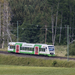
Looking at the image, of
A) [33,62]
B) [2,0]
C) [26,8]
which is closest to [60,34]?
[2,0]

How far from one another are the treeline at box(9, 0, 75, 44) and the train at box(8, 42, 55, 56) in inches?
806

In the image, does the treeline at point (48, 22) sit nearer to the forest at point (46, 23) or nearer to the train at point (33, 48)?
the forest at point (46, 23)

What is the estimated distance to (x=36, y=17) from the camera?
9175 cm

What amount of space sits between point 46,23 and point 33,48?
127 feet

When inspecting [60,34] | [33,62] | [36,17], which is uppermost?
[36,17]

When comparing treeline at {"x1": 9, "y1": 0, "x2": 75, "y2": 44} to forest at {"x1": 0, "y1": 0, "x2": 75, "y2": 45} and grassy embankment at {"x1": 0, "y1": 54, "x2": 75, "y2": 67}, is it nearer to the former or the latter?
forest at {"x1": 0, "y1": 0, "x2": 75, "y2": 45}

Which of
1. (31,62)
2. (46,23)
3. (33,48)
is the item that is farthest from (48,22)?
(31,62)

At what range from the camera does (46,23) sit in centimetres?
8962

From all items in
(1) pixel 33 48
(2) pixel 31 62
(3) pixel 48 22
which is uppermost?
(3) pixel 48 22

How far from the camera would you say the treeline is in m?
78.0

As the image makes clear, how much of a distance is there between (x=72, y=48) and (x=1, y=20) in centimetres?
3153

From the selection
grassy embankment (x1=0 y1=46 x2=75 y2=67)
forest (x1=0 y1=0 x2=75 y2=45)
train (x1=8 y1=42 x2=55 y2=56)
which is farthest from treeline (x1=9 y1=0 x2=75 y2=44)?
grassy embankment (x1=0 y1=46 x2=75 y2=67)

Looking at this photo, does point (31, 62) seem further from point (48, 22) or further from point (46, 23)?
point (46, 23)

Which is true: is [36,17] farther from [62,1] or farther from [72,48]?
[72,48]
